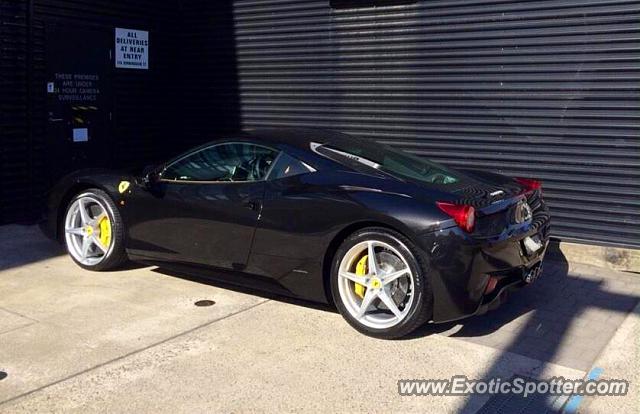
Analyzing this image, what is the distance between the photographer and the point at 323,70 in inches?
335

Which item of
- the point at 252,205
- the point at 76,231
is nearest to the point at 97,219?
the point at 76,231

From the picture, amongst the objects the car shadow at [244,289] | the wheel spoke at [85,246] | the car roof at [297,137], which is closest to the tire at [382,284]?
the car shadow at [244,289]

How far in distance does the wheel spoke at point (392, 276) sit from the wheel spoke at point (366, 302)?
0.40 ft

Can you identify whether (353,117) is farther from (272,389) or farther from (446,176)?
(272,389)

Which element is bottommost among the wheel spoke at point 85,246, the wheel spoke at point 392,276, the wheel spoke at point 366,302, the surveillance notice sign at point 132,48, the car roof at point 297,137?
the wheel spoke at point 366,302

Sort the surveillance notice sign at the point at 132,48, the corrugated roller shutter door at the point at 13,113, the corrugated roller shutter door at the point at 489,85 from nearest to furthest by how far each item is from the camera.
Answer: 1. the corrugated roller shutter door at the point at 489,85
2. the corrugated roller shutter door at the point at 13,113
3. the surveillance notice sign at the point at 132,48

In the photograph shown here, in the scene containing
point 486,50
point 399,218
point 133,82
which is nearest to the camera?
point 399,218

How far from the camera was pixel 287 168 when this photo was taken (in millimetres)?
5070

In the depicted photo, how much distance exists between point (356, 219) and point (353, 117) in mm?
3900

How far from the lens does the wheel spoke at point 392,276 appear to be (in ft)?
14.6

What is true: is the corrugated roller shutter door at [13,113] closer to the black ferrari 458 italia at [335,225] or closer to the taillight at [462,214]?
the black ferrari 458 italia at [335,225]

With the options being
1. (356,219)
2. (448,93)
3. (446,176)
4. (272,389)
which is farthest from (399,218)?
(448,93)

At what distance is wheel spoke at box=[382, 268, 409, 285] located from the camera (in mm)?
4463

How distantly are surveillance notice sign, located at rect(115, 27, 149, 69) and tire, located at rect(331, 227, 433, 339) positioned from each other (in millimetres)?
5720
